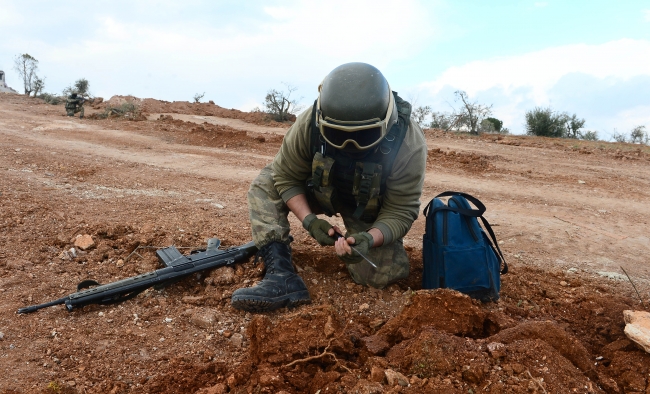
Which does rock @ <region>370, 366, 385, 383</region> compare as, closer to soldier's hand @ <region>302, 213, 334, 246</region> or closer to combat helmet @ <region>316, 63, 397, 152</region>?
soldier's hand @ <region>302, 213, 334, 246</region>

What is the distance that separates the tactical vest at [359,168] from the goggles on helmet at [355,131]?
162mm

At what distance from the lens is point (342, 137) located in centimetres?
264

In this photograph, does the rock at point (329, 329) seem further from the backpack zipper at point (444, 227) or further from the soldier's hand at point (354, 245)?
the backpack zipper at point (444, 227)

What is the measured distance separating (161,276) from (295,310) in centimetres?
79

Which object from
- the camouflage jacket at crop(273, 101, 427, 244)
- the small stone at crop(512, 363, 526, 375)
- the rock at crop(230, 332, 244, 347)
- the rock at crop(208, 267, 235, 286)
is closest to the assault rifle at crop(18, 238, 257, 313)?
the rock at crop(208, 267, 235, 286)

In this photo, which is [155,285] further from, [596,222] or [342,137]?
[596,222]

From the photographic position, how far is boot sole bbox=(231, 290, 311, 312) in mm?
2693

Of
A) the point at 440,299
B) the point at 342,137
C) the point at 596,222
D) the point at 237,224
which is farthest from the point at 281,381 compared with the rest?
the point at 596,222

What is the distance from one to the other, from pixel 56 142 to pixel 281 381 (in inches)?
315

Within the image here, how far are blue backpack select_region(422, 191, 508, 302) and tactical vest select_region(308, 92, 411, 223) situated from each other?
0.38 m

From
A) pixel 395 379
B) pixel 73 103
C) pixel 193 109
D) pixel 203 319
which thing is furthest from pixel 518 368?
pixel 193 109

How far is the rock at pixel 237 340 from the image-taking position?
8.02 ft

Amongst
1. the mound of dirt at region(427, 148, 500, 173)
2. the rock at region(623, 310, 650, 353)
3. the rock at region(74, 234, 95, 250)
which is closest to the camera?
the rock at region(623, 310, 650, 353)

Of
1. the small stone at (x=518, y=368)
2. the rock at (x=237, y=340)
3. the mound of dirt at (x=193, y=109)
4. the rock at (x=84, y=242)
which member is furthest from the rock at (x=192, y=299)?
the mound of dirt at (x=193, y=109)
